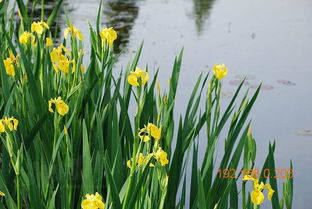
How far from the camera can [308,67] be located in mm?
3793

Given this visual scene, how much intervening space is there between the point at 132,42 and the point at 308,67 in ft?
4.30

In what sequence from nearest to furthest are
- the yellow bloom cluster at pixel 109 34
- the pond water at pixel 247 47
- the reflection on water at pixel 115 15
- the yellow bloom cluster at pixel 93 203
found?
the yellow bloom cluster at pixel 93 203, the yellow bloom cluster at pixel 109 34, the pond water at pixel 247 47, the reflection on water at pixel 115 15

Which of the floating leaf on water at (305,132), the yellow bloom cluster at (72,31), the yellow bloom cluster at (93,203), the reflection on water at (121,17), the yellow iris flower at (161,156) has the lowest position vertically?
the floating leaf on water at (305,132)

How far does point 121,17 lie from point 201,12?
0.84 metres

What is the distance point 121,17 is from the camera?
198 inches

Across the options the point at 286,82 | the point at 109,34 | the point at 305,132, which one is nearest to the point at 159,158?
the point at 109,34

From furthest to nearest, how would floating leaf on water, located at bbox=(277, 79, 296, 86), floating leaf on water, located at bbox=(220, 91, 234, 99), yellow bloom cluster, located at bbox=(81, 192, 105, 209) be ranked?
floating leaf on water, located at bbox=(277, 79, 296, 86), floating leaf on water, located at bbox=(220, 91, 234, 99), yellow bloom cluster, located at bbox=(81, 192, 105, 209)

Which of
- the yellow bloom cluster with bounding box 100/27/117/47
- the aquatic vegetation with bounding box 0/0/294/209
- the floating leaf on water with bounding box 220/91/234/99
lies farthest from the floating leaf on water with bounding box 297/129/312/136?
the yellow bloom cluster with bounding box 100/27/117/47

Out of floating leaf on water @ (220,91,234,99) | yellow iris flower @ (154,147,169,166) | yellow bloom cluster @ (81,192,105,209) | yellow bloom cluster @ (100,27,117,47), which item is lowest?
floating leaf on water @ (220,91,234,99)

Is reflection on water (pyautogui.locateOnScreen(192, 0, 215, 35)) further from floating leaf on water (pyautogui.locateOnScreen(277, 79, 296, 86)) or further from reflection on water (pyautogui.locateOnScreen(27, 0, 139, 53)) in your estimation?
floating leaf on water (pyautogui.locateOnScreen(277, 79, 296, 86))

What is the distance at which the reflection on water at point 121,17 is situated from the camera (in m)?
4.24

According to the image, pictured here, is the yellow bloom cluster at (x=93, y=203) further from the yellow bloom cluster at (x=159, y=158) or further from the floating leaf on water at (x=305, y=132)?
the floating leaf on water at (x=305, y=132)

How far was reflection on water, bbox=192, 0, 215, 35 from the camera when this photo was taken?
484 cm

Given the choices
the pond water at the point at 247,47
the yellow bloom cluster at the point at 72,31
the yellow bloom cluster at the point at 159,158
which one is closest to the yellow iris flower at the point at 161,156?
the yellow bloom cluster at the point at 159,158
